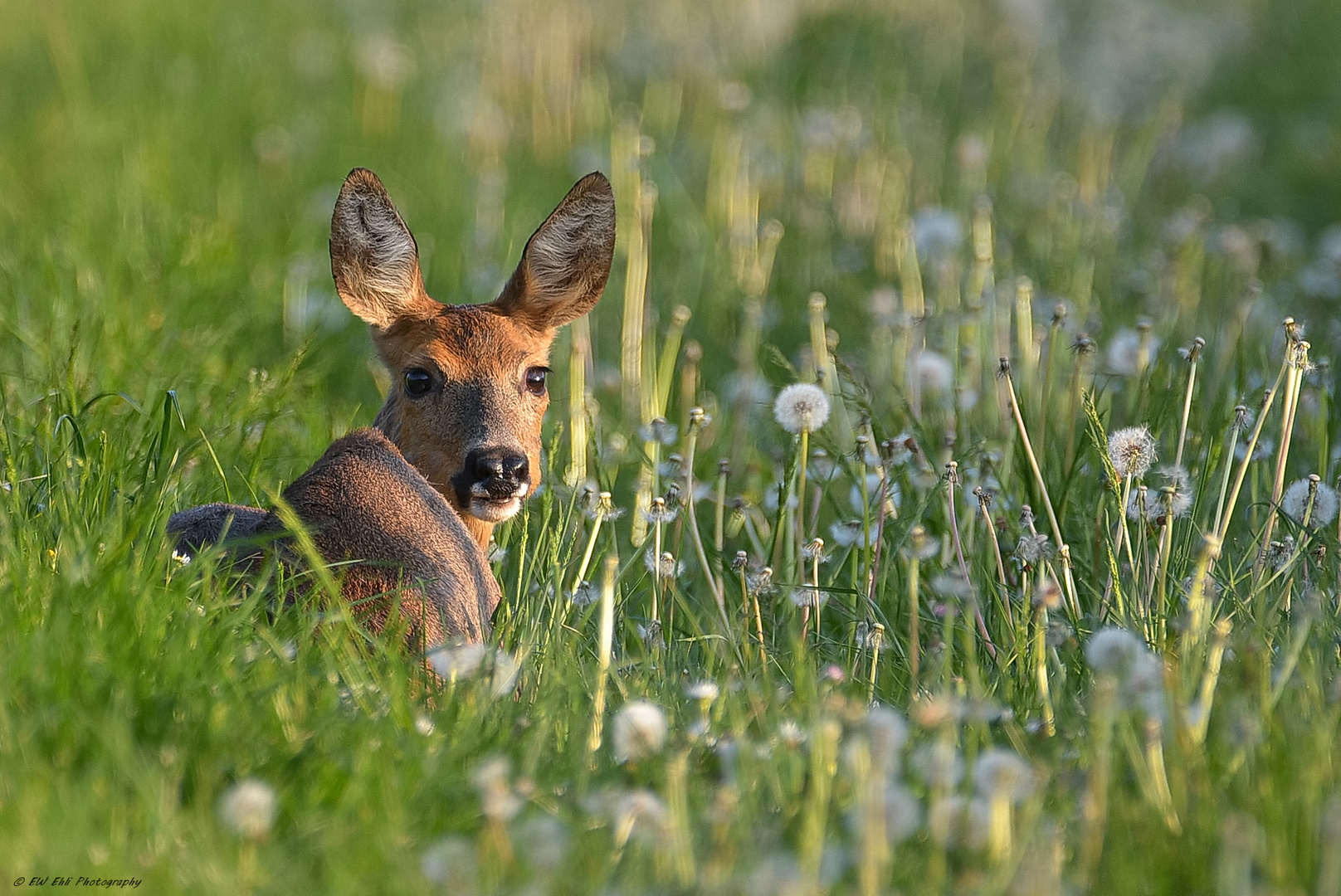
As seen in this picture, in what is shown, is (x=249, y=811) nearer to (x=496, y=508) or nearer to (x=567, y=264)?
(x=496, y=508)

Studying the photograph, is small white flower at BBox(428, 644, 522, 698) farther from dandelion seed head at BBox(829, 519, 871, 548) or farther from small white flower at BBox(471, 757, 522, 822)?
dandelion seed head at BBox(829, 519, 871, 548)

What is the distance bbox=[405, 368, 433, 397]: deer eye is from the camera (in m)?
4.27

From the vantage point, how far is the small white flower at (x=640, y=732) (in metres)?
2.78

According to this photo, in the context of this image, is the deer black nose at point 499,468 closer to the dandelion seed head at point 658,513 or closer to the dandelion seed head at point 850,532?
the dandelion seed head at point 658,513

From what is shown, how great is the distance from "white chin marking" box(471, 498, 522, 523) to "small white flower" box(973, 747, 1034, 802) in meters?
1.65

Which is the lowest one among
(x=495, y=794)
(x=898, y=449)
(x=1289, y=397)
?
(x=495, y=794)

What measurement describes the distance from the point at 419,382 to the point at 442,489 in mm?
319

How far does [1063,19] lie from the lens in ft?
40.1

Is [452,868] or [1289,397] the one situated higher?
[1289,397]

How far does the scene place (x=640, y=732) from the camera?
2.78 metres

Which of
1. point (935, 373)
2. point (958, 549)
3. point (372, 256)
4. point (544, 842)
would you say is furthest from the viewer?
point (935, 373)

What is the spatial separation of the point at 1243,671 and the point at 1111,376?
2107 mm

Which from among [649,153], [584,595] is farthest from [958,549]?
[649,153]

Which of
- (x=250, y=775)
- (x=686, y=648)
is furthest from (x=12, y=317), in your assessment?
(x=250, y=775)
